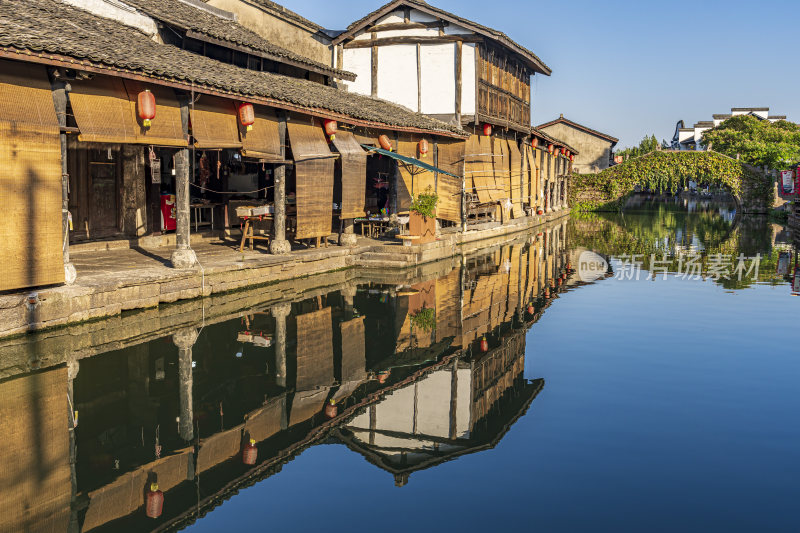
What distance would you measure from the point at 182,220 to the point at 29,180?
328 centimetres

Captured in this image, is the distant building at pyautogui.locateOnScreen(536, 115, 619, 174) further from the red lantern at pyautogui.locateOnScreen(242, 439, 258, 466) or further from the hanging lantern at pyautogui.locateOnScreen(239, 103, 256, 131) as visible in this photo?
the red lantern at pyautogui.locateOnScreen(242, 439, 258, 466)

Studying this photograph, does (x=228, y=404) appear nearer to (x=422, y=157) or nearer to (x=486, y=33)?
(x=422, y=157)

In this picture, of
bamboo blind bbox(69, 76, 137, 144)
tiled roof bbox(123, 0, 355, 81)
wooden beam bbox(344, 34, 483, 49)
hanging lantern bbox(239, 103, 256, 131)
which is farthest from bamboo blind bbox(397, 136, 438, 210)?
bamboo blind bbox(69, 76, 137, 144)

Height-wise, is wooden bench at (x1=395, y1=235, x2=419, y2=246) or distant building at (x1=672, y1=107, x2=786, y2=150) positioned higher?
distant building at (x1=672, y1=107, x2=786, y2=150)

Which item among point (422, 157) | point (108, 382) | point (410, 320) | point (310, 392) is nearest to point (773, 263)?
point (422, 157)

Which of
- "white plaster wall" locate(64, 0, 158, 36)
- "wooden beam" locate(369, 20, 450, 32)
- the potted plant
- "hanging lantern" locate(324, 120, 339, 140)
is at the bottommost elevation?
the potted plant

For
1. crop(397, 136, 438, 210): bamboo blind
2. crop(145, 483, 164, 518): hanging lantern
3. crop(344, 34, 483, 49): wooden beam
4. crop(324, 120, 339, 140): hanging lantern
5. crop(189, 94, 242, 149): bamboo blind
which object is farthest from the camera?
crop(344, 34, 483, 49): wooden beam

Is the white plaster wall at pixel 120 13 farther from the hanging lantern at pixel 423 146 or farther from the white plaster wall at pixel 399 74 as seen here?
the white plaster wall at pixel 399 74

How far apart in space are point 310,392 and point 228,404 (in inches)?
36.8

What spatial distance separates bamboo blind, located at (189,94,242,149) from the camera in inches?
490

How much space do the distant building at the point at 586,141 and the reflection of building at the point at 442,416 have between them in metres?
48.3

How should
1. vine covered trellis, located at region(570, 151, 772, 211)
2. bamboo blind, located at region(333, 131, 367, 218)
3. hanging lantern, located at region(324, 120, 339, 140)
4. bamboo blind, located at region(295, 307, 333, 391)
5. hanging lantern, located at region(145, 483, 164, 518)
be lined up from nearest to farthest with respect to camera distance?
hanging lantern, located at region(145, 483, 164, 518) → bamboo blind, located at region(295, 307, 333, 391) → hanging lantern, located at region(324, 120, 339, 140) → bamboo blind, located at region(333, 131, 367, 218) → vine covered trellis, located at region(570, 151, 772, 211)

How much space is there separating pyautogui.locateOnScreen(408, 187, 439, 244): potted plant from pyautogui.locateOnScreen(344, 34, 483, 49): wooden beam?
7829 mm

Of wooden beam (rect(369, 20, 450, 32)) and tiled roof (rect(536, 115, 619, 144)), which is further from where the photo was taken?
tiled roof (rect(536, 115, 619, 144))
